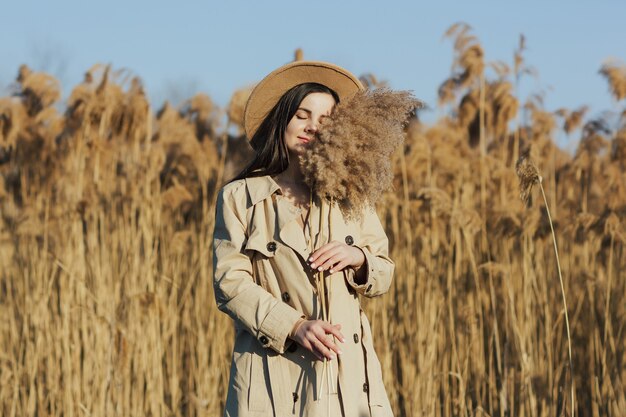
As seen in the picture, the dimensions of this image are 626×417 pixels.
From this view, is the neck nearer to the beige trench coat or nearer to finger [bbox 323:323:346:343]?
the beige trench coat

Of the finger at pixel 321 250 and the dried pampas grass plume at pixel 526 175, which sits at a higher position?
the dried pampas grass plume at pixel 526 175

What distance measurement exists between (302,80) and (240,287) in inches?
23.4

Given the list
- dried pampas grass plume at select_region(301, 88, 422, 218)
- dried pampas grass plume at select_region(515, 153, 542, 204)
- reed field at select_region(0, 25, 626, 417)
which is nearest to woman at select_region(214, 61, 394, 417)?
dried pampas grass plume at select_region(301, 88, 422, 218)

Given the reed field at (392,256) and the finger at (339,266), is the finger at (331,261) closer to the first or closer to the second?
the finger at (339,266)

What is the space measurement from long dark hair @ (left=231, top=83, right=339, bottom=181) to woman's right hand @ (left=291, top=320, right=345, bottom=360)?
48cm

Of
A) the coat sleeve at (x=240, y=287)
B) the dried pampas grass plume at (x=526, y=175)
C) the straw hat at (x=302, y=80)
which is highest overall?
the straw hat at (x=302, y=80)

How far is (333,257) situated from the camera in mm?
→ 2275

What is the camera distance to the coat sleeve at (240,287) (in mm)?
2256

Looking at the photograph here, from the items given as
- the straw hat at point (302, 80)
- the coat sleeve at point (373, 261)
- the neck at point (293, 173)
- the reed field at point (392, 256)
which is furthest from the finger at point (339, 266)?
the reed field at point (392, 256)

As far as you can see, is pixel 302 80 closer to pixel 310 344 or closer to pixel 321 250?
pixel 321 250

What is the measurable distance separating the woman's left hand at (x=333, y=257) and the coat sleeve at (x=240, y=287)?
125mm

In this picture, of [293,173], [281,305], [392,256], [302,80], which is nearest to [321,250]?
[281,305]

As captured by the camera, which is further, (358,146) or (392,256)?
(392,256)

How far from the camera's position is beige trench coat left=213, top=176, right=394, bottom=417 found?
7.50 feet
